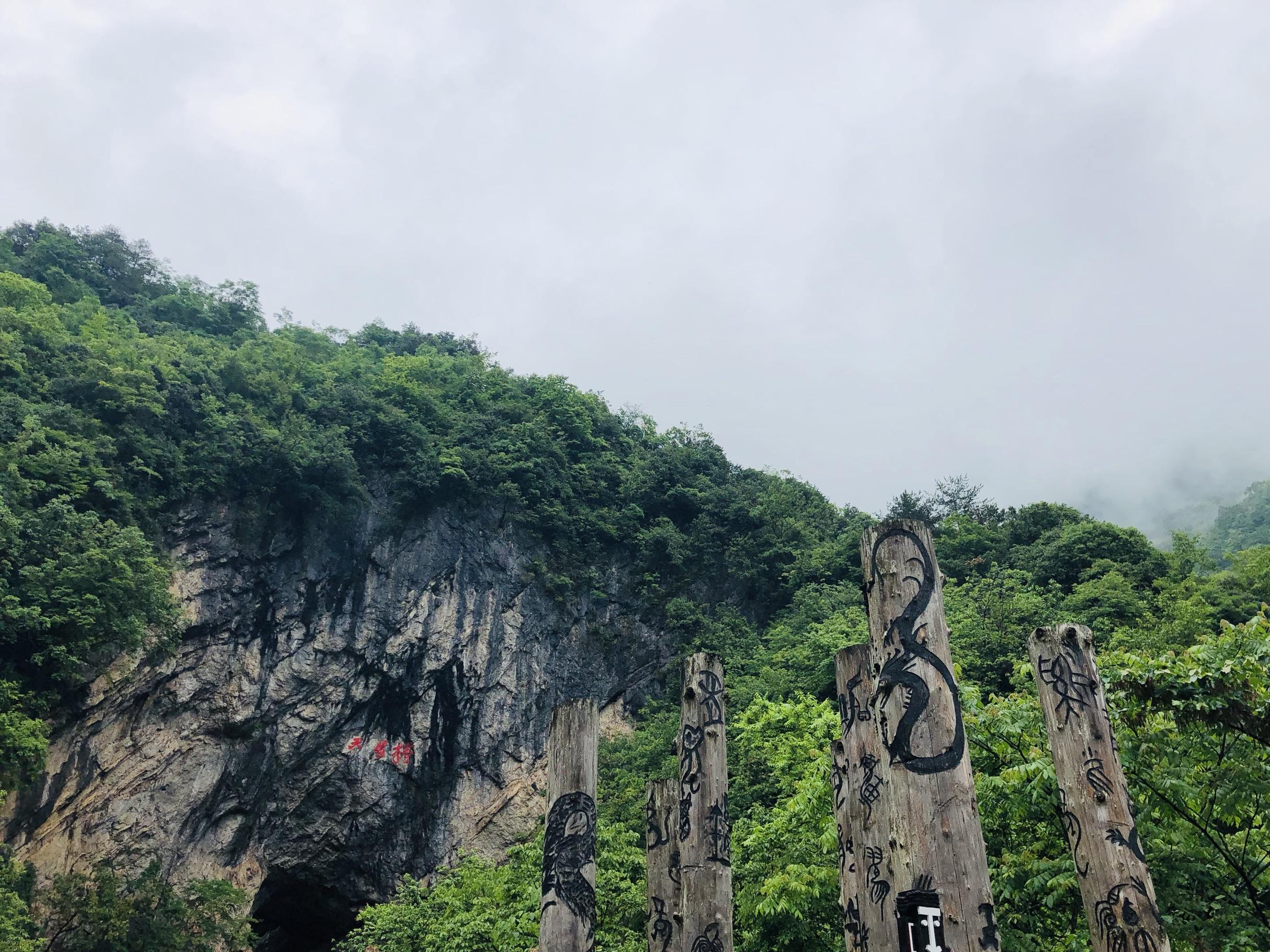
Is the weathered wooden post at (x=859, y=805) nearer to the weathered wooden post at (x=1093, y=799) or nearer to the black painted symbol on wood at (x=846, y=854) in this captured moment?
the black painted symbol on wood at (x=846, y=854)

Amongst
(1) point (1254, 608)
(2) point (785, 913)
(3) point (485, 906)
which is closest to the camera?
(2) point (785, 913)

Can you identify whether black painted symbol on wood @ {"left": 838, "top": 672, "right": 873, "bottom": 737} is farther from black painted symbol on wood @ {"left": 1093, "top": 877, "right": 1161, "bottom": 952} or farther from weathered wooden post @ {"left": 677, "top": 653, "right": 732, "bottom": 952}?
black painted symbol on wood @ {"left": 1093, "top": 877, "right": 1161, "bottom": 952}

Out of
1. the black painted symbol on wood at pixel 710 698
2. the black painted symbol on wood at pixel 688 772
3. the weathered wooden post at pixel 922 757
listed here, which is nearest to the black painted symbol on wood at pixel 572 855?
the black painted symbol on wood at pixel 688 772

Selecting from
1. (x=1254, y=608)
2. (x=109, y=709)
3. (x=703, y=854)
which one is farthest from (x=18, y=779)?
(x=1254, y=608)

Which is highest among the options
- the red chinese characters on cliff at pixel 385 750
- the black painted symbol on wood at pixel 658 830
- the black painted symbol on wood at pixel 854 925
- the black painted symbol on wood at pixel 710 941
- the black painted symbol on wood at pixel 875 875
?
the red chinese characters on cliff at pixel 385 750

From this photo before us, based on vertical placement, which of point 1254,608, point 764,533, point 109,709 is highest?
point 764,533

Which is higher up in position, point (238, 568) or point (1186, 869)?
point (238, 568)

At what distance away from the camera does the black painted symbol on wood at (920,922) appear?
312 cm

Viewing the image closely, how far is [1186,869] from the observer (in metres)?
5.43

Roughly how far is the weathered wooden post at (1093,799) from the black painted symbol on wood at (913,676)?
1.37 meters

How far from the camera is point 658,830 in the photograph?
7.28 metres

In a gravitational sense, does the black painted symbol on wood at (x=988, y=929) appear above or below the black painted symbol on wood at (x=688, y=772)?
below

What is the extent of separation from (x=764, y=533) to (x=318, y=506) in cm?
1170

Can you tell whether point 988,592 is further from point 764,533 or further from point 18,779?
point 18,779
